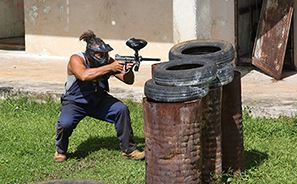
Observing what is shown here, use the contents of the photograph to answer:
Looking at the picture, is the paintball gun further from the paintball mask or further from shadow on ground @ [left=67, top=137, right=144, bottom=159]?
shadow on ground @ [left=67, top=137, right=144, bottom=159]

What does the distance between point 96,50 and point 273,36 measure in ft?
13.0

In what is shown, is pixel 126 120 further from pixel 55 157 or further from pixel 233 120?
pixel 233 120

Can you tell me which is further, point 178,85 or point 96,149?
point 96,149

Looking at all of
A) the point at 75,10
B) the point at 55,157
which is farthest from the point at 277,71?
the point at 75,10

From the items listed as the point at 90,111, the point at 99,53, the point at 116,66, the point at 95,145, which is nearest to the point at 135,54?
the point at 116,66

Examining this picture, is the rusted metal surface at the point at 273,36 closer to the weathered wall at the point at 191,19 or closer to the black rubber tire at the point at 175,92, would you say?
the weathered wall at the point at 191,19

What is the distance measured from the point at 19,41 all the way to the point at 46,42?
7.30 feet

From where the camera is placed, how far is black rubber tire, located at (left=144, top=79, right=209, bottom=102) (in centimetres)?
311

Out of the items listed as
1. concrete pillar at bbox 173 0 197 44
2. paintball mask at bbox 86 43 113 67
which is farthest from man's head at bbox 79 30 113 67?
concrete pillar at bbox 173 0 197 44

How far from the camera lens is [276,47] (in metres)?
7.06

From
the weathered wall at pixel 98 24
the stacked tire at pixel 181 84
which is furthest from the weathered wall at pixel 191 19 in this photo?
the stacked tire at pixel 181 84

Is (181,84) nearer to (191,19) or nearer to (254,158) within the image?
(254,158)

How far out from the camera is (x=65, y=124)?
4.36m

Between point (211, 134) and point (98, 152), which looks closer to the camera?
point (211, 134)
